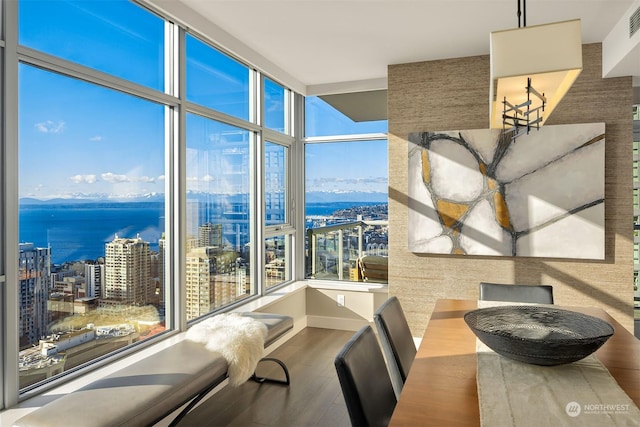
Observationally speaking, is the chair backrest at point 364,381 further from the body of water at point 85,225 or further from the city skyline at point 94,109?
the city skyline at point 94,109

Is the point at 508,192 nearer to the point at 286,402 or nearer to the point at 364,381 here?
the point at 286,402

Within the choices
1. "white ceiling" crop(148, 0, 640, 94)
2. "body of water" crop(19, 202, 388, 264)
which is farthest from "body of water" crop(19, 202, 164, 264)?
"white ceiling" crop(148, 0, 640, 94)

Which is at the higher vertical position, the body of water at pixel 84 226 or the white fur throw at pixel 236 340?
the body of water at pixel 84 226

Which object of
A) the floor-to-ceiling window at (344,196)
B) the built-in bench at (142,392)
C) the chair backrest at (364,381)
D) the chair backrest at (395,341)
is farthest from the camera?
the floor-to-ceiling window at (344,196)

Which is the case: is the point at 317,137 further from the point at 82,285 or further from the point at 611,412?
the point at 611,412

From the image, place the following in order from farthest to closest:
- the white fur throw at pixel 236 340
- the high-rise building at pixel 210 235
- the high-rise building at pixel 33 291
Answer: the high-rise building at pixel 210 235 → the white fur throw at pixel 236 340 → the high-rise building at pixel 33 291

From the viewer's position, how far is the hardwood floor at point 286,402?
112 inches

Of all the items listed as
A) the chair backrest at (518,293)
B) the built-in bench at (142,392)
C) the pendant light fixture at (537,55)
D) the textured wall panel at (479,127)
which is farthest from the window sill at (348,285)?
the pendant light fixture at (537,55)

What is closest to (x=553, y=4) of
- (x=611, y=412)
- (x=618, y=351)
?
(x=618, y=351)

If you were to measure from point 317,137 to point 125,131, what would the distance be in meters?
2.58

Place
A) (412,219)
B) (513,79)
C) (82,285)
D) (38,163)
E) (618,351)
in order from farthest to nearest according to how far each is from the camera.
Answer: (412,219) → (82,285) → (38,163) → (618,351) → (513,79)

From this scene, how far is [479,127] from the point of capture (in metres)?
3.96

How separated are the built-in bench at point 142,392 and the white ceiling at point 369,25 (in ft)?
7.14

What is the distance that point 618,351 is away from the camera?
1.90m
